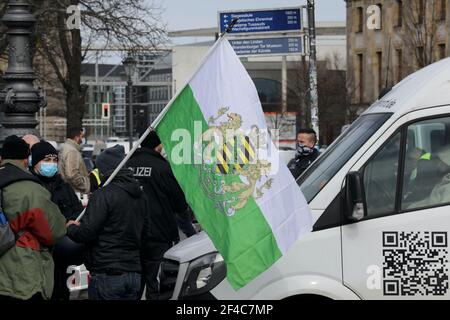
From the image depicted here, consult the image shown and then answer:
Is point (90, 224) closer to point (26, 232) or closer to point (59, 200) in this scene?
point (26, 232)

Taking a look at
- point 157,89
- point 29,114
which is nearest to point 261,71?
point 157,89

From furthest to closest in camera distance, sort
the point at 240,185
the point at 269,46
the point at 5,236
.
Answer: the point at 269,46 < the point at 5,236 < the point at 240,185

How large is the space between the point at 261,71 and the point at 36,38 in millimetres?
89170

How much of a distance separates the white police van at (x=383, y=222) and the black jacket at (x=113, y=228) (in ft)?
3.08

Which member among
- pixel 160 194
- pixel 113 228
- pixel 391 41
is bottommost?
pixel 113 228

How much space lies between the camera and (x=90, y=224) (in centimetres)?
841

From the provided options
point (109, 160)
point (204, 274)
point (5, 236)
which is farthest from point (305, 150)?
point (5, 236)

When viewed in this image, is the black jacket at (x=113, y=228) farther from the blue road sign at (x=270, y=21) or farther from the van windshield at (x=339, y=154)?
the blue road sign at (x=270, y=21)

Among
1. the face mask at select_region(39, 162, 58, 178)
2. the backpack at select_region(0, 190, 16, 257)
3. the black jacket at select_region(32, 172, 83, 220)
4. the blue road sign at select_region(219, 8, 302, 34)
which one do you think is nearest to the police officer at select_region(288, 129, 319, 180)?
the black jacket at select_region(32, 172, 83, 220)

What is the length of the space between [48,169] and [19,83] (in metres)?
6.80

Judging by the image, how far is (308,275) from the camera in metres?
7.44

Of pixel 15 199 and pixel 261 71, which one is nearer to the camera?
pixel 15 199

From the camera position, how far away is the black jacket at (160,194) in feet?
32.4
